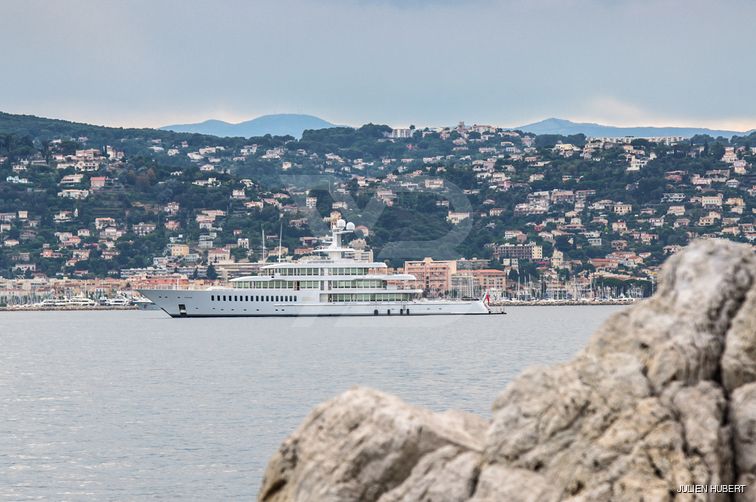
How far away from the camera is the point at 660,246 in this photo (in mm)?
164875

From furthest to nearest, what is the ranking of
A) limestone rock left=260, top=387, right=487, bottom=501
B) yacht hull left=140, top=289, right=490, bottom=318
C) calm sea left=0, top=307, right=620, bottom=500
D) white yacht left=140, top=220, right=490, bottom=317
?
white yacht left=140, top=220, right=490, bottom=317
yacht hull left=140, top=289, right=490, bottom=318
calm sea left=0, top=307, right=620, bottom=500
limestone rock left=260, top=387, right=487, bottom=501

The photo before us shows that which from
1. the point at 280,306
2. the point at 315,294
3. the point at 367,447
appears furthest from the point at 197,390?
the point at 280,306

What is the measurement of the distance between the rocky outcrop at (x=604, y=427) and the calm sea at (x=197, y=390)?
7.41 meters

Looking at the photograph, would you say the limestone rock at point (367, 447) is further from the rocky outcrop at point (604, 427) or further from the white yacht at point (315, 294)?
the white yacht at point (315, 294)

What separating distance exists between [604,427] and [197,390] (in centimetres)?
2451

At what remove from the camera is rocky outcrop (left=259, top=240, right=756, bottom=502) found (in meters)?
8.62

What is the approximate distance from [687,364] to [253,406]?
19.4m

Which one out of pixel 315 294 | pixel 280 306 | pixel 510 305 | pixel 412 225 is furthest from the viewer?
pixel 412 225

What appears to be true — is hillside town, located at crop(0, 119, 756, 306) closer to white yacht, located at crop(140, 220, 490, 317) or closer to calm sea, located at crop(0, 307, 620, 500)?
white yacht, located at crop(140, 220, 490, 317)

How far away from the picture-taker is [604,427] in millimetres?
8766

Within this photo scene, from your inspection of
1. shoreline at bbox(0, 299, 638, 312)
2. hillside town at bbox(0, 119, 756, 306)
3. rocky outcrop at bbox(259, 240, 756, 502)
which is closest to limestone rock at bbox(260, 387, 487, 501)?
rocky outcrop at bbox(259, 240, 756, 502)

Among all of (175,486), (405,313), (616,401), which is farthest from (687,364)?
(405,313)

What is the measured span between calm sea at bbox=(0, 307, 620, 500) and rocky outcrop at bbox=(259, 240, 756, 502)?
7411mm

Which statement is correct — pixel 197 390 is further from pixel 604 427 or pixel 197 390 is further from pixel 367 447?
pixel 604 427
